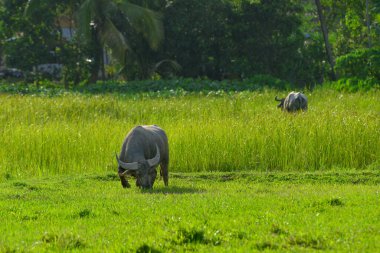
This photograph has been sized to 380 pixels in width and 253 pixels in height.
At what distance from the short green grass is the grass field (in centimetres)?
2

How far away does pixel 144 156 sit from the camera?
37.3 feet

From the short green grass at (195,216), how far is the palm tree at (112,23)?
21134mm

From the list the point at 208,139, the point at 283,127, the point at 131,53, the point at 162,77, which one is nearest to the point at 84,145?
the point at 208,139

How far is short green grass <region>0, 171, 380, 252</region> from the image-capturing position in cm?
710

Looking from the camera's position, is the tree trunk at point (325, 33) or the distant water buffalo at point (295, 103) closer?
the distant water buffalo at point (295, 103)

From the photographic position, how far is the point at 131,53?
34625 mm

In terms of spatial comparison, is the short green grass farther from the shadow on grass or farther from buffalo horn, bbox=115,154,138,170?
buffalo horn, bbox=115,154,138,170

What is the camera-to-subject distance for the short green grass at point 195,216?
23.3 feet

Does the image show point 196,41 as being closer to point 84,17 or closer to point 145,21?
point 145,21

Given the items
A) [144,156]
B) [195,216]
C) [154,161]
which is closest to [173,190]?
[154,161]

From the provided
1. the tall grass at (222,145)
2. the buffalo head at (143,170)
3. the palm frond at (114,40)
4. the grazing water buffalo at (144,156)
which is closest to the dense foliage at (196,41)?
the palm frond at (114,40)

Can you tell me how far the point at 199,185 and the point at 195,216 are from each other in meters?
3.58

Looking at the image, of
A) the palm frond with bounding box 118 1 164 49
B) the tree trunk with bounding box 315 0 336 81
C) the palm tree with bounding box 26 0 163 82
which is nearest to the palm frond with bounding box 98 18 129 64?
the palm tree with bounding box 26 0 163 82

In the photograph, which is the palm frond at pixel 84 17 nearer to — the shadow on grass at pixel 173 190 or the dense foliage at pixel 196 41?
the dense foliage at pixel 196 41
